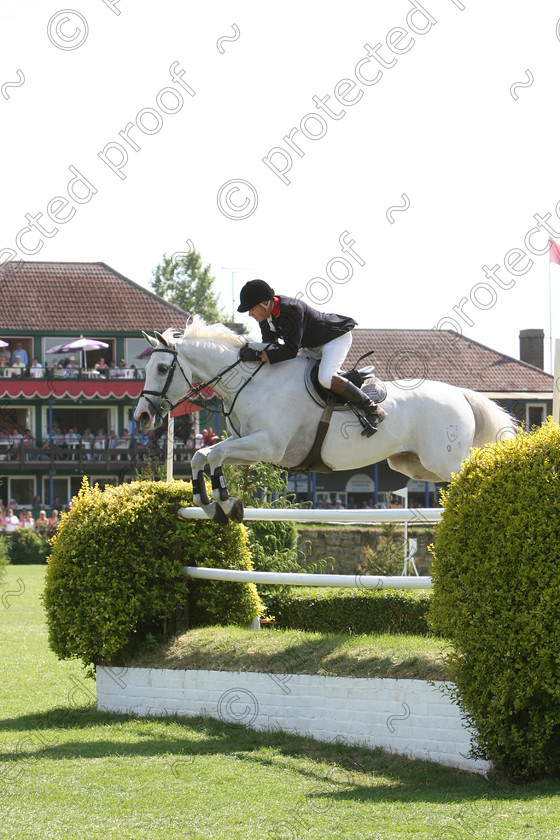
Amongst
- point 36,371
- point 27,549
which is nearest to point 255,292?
point 27,549

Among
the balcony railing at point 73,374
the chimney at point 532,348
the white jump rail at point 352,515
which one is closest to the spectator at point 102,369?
the balcony railing at point 73,374

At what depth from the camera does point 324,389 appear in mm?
6676

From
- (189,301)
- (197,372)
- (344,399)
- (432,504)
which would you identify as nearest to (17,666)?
(197,372)

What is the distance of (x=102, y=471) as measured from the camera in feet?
116

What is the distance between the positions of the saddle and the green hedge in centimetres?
208

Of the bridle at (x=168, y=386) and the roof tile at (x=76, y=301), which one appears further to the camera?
the roof tile at (x=76, y=301)

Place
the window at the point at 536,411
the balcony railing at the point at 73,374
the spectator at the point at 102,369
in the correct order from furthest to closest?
the window at the point at 536,411 → the spectator at the point at 102,369 → the balcony railing at the point at 73,374

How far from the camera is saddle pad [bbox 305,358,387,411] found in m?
6.65

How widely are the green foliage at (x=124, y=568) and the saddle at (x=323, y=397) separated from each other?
3.90 ft

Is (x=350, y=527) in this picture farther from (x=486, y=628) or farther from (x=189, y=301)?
(x=189, y=301)

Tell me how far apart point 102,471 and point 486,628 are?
31276 millimetres

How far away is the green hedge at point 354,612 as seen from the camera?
8273 millimetres

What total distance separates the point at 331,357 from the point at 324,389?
23cm

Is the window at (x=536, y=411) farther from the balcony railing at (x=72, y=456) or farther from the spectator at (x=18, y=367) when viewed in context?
the spectator at (x=18, y=367)
